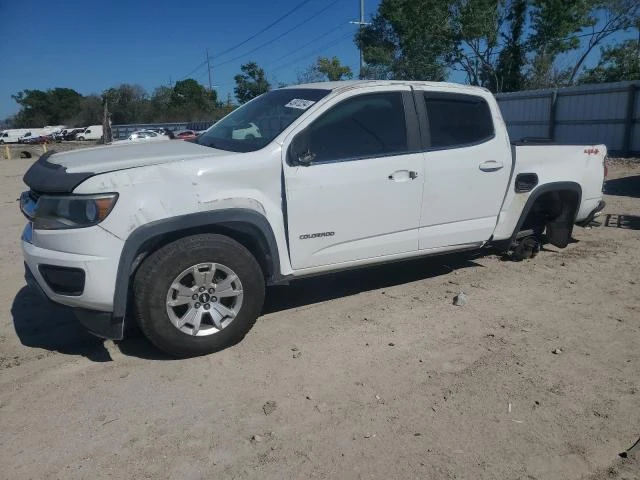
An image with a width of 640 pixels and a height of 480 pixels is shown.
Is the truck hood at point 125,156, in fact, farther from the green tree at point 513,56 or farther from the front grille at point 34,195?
the green tree at point 513,56

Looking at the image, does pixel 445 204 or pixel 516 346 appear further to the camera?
pixel 445 204

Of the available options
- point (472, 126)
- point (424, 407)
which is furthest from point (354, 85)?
point (424, 407)

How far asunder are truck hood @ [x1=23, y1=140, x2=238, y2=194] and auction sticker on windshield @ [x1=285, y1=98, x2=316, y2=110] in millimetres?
716

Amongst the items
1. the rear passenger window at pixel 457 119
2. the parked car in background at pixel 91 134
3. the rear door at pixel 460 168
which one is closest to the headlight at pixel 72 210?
the rear door at pixel 460 168

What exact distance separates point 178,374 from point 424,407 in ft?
5.29

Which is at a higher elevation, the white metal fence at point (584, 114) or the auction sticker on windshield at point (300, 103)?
the auction sticker on windshield at point (300, 103)

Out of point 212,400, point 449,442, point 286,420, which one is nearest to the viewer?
point 449,442

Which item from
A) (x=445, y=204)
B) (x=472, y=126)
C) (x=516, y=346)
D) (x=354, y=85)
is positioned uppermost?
(x=354, y=85)

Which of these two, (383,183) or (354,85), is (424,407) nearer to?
(383,183)

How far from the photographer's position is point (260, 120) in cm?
443

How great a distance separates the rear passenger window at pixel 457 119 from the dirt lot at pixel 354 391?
1.40 meters

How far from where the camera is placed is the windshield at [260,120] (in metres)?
4.07

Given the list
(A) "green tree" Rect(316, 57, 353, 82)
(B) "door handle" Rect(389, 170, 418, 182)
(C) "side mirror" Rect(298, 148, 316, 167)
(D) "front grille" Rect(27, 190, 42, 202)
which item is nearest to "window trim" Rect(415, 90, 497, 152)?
(B) "door handle" Rect(389, 170, 418, 182)

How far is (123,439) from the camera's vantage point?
2891 millimetres
